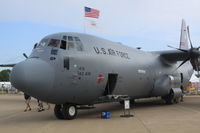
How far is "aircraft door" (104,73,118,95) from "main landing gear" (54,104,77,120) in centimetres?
231

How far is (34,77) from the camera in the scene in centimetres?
984

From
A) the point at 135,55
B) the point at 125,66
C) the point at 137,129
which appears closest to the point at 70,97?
the point at 137,129

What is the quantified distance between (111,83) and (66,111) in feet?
10.5

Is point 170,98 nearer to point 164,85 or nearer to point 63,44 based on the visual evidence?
point 164,85

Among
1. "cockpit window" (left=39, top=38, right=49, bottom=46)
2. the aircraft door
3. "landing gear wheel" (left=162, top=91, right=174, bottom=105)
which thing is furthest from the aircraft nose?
"landing gear wheel" (left=162, top=91, right=174, bottom=105)

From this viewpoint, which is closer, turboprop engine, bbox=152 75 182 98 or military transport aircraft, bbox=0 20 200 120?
military transport aircraft, bbox=0 20 200 120

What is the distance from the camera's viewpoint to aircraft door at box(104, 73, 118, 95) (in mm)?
13164

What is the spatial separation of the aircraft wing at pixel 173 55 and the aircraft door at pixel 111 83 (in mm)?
7753

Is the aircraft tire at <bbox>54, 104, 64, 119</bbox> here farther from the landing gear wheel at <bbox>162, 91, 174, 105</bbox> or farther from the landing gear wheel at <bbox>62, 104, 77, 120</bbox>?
the landing gear wheel at <bbox>162, 91, 174, 105</bbox>

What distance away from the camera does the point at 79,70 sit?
11.2 m

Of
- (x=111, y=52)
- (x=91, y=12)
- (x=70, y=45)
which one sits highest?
(x=91, y=12)

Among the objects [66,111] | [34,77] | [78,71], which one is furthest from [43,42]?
[66,111]

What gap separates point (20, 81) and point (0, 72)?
5650 inches

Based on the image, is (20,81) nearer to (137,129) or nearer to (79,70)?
(79,70)
